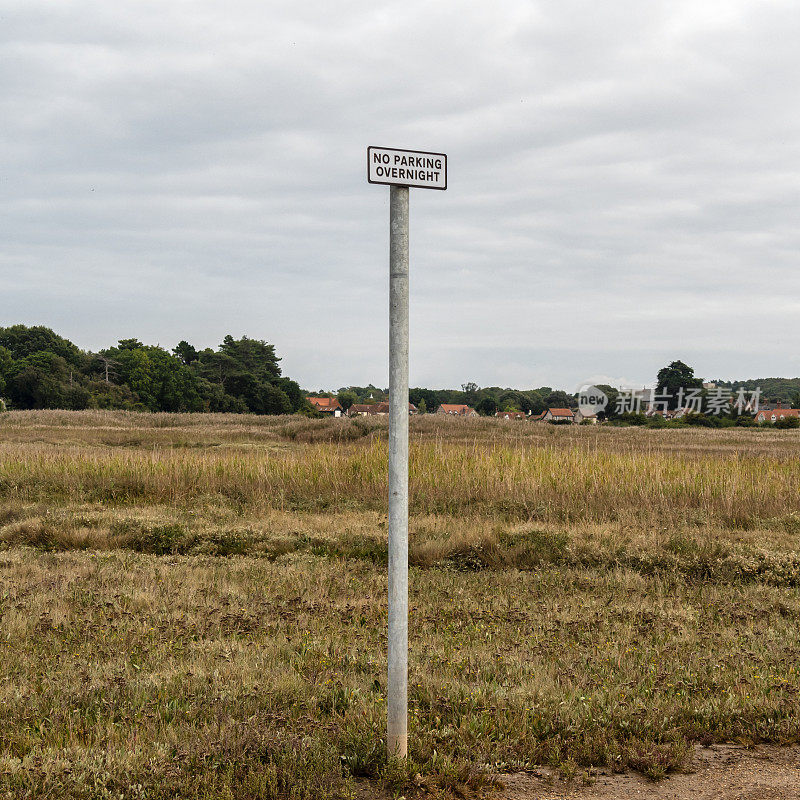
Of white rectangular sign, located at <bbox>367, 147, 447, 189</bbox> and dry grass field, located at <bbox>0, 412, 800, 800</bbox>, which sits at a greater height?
white rectangular sign, located at <bbox>367, 147, 447, 189</bbox>

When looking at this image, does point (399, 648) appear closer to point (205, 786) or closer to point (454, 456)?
point (205, 786)

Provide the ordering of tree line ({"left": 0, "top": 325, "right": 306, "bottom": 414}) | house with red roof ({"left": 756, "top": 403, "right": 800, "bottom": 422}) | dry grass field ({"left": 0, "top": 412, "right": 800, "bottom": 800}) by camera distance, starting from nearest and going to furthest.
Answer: dry grass field ({"left": 0, "top": 412, "right": 800, "bottom": 800}), house with red roof ({"left": 756, "top": 403, "right": 800, "bottom": 422}), tree line ({"left": 0, "top": 325, "right": 306, "bottom": 414})

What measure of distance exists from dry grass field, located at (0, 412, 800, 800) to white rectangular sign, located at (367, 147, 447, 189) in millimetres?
2859

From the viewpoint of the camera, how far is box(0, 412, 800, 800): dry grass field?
13.0 ft

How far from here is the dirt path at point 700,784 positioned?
12.2 ft

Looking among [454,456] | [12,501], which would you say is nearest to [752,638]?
[454,456]

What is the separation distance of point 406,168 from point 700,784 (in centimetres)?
341

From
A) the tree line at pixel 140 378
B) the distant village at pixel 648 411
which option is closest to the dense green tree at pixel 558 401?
the distant village at pixel 648 411

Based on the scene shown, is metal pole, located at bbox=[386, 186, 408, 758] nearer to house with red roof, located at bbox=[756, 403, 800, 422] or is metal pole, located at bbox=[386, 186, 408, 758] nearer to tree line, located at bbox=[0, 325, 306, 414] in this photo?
house with red roof, located at bbox=[756, 403, 800, 422]

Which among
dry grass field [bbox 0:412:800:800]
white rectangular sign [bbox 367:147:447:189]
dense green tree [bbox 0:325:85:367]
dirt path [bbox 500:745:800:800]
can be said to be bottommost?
dirt path [bbox 500:745:800:800]

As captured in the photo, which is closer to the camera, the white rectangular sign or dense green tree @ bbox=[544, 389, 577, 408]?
the white rectangular sign

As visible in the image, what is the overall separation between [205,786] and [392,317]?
2424mm

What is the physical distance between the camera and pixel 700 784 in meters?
3.84

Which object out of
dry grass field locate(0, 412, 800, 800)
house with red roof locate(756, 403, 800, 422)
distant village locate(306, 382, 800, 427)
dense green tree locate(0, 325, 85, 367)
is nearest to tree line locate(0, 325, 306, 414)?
dense green tree locate(0, 325, 85, 367)
